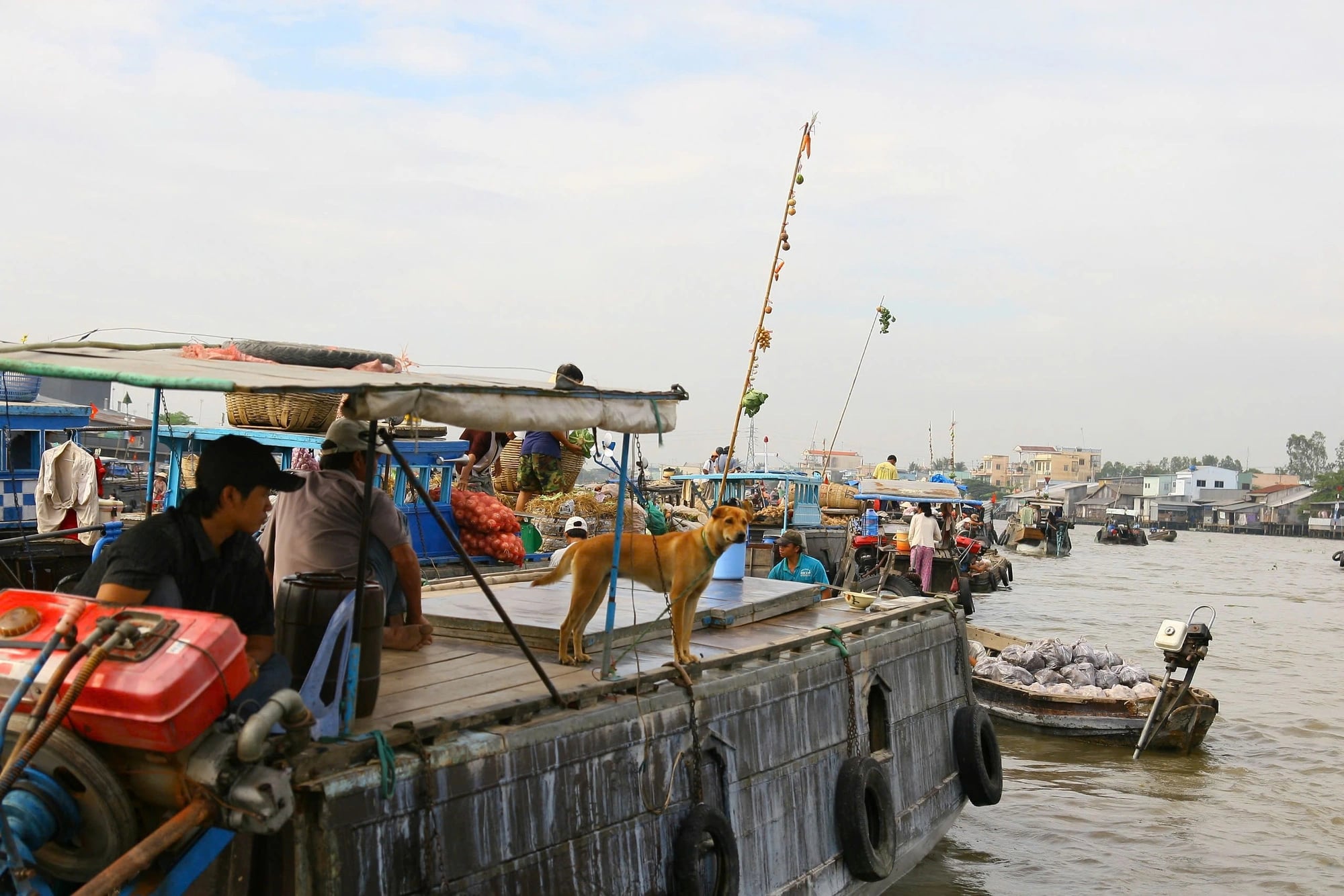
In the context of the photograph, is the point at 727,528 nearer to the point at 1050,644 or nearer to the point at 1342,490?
the point at 1050,644

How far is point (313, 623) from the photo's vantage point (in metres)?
4.26

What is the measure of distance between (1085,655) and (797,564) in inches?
240

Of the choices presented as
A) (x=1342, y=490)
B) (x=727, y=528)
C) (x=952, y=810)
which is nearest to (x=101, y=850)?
(x=727, y=528)

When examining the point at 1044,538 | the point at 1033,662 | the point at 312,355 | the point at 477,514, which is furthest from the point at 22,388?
the point at 1044,538

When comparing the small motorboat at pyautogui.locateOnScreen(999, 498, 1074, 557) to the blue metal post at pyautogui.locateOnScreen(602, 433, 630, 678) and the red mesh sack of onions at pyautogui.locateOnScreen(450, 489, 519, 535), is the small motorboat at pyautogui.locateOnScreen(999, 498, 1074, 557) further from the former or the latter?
the blue metal post at pyautogui.locateOnScreen(602, 433, 630, 678)

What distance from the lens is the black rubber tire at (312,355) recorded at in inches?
245

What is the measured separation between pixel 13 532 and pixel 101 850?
39.3 ft

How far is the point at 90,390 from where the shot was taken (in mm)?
26484

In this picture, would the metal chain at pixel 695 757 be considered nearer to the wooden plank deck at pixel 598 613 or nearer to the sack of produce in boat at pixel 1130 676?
the wooden plank deck at pixel 598 613

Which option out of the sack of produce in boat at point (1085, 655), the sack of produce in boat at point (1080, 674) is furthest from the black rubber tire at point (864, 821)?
the sack of produce in boat at point (1085, 655)

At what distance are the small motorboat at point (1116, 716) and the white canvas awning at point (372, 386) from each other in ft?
31.8

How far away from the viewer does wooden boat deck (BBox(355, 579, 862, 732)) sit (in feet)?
15.7

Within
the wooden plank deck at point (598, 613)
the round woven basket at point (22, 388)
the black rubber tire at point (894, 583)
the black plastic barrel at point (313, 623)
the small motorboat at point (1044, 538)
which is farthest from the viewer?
the small motorboat at point (1044, 538)

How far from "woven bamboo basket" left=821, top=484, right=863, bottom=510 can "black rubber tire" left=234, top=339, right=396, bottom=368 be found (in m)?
22.1
